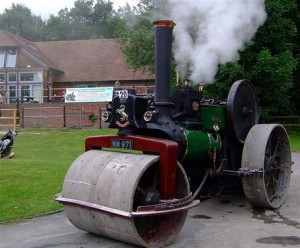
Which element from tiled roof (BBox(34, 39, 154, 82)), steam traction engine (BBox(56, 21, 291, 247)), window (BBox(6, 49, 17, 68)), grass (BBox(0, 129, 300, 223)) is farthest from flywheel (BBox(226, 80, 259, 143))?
window (BBox(6, 49, 17, 68))

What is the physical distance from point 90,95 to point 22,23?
1872 inches

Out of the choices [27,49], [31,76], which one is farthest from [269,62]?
[27,49]

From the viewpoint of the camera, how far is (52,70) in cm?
3497

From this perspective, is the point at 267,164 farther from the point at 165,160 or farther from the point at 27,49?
the point at 27,49

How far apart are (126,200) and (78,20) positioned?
6529 centimetres

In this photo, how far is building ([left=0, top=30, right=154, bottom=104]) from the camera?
3425cm

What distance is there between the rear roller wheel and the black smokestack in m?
1.54

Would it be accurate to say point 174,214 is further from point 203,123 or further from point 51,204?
point 51,204

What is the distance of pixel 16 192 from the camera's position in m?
7.56

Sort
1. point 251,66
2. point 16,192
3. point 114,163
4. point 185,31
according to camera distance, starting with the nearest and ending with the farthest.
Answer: point 114,163
point 185,31
point 16,192
point 251,66

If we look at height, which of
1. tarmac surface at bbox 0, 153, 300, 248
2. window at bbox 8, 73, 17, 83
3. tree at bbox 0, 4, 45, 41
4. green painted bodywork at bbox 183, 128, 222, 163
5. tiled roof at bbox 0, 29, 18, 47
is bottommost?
tarmac surface at bbox 0, 153, 300, 248

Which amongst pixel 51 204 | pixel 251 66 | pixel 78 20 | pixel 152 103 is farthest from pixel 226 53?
pixel 78 20

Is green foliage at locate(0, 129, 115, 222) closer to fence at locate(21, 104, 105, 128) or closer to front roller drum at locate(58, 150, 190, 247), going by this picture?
front roller drum at locate(58, 150, 190, 247)

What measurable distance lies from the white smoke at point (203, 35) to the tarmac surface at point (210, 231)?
1.95 metres
